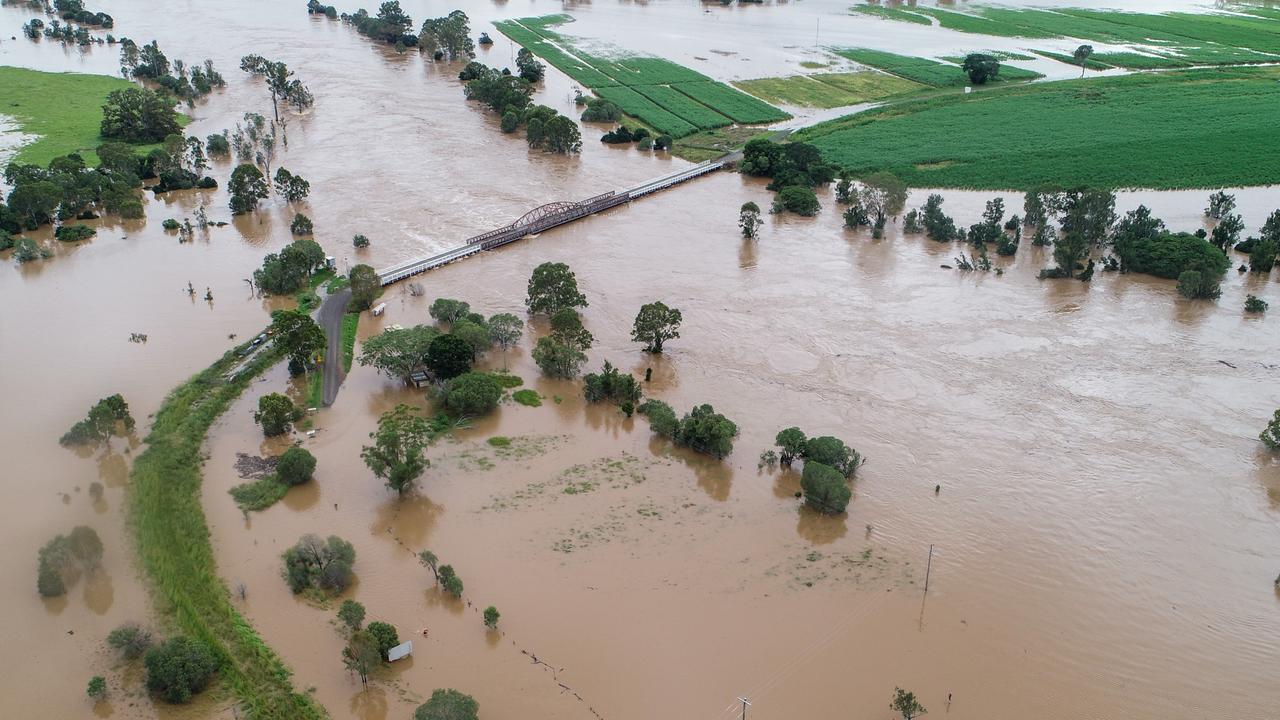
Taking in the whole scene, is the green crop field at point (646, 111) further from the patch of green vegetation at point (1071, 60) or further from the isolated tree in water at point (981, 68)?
the patch of green vegetation at point (1071, 60)

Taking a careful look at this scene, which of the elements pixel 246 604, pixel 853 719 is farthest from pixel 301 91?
pixel 853 719

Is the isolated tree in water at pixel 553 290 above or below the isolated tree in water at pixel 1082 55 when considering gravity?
below

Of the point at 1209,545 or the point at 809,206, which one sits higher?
the point at 809,206

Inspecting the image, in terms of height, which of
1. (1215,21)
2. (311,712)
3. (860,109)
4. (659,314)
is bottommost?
(311,712)

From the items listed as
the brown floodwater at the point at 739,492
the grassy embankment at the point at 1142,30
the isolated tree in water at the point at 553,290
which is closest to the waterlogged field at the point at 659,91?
the brown floodwater at the point at 739,492

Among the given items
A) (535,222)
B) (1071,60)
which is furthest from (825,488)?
(1071,60)

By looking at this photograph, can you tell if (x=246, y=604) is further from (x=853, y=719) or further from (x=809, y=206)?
(x=809, y=206)
